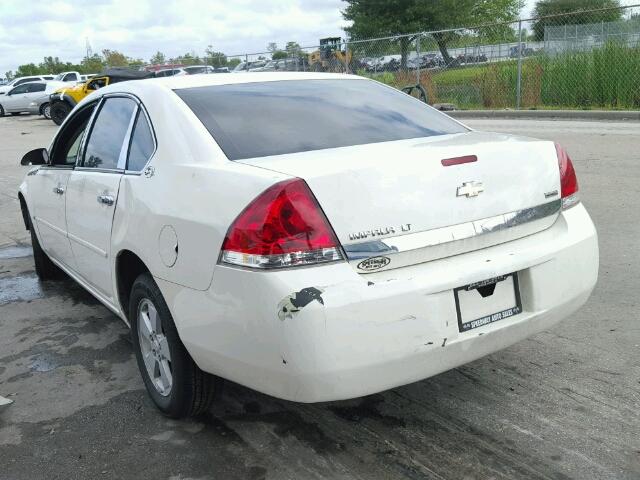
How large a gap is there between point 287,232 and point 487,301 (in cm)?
87

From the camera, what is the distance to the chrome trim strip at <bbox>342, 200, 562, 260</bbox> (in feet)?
8.33

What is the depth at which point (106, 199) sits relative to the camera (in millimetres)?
3566

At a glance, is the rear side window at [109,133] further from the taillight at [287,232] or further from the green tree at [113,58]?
the green tree at [113,58]

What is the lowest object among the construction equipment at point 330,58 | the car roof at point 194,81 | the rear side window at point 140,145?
the rear side window at point 140,145

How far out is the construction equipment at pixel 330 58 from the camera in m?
24.1

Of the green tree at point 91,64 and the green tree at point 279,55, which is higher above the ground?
the green tree at point 91,64

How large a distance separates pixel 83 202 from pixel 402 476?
2389mm

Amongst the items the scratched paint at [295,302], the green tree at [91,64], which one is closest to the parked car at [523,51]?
the scratched paint at [295,302]

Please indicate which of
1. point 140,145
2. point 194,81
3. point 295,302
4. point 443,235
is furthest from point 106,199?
point 443,235

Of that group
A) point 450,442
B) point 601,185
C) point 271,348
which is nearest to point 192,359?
point 271,348

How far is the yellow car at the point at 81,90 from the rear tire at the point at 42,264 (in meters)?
17.4

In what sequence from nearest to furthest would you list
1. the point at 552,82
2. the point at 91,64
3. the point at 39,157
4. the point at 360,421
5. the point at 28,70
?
1. the point at 360,421
2. the point at 39,157
3. the point at 552,82
4. the point at 91,64
5. the point at 28,70

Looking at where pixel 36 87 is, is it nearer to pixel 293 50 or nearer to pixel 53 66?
pixel 293 50

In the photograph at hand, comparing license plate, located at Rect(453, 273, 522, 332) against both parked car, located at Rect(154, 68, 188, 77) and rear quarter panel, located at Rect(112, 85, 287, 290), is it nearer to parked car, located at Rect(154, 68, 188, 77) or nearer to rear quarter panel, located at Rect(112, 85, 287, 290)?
rear quarter panel, located at Rect(112, 85, 287, 290)
